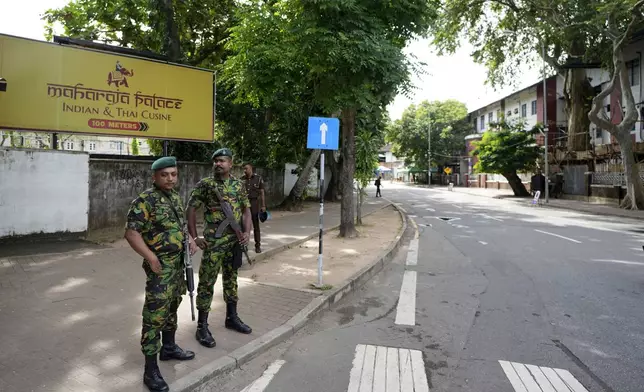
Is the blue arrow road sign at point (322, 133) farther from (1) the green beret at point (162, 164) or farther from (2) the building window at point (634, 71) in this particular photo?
(2) the building window at point (634, 71)

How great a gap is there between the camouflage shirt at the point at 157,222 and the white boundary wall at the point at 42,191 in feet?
23.0

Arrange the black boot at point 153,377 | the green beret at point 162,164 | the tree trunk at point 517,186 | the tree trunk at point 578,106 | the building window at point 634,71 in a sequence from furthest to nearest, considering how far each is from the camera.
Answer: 1. the tree trunk at point 517,186
2. the tree trunk at point 578,106
3. the building window at point 634,71
4. the green beret at point 162,164
5. the black boot at point 153,377

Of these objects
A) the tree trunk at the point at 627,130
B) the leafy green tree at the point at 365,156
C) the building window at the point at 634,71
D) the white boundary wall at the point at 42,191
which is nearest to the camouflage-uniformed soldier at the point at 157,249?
the white boundary wall at the point at 42,191

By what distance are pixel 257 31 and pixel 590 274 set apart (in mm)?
8273

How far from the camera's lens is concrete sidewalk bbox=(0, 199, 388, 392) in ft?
11.1

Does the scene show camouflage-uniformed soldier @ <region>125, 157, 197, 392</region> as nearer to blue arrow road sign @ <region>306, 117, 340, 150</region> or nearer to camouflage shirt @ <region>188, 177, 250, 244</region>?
camouflage shirt @ <region>188, 177, 250, 244</region>

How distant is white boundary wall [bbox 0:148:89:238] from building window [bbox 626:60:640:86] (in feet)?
104

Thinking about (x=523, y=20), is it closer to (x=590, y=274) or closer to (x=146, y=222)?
(x=590, y=274)

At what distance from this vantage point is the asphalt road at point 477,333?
3.56 meters

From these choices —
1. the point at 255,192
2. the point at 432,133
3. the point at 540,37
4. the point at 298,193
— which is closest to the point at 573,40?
the point at 540,37

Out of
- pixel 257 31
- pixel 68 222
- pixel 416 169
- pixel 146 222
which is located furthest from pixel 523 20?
pixel 416 169

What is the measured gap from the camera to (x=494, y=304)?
18.7ft

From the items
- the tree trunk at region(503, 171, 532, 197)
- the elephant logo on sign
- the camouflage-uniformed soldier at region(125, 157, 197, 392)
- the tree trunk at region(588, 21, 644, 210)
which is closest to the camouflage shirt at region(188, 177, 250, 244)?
the camouflage-uniformed soldier at region(125, 157, 197, 392)

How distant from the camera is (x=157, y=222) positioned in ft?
10.9
